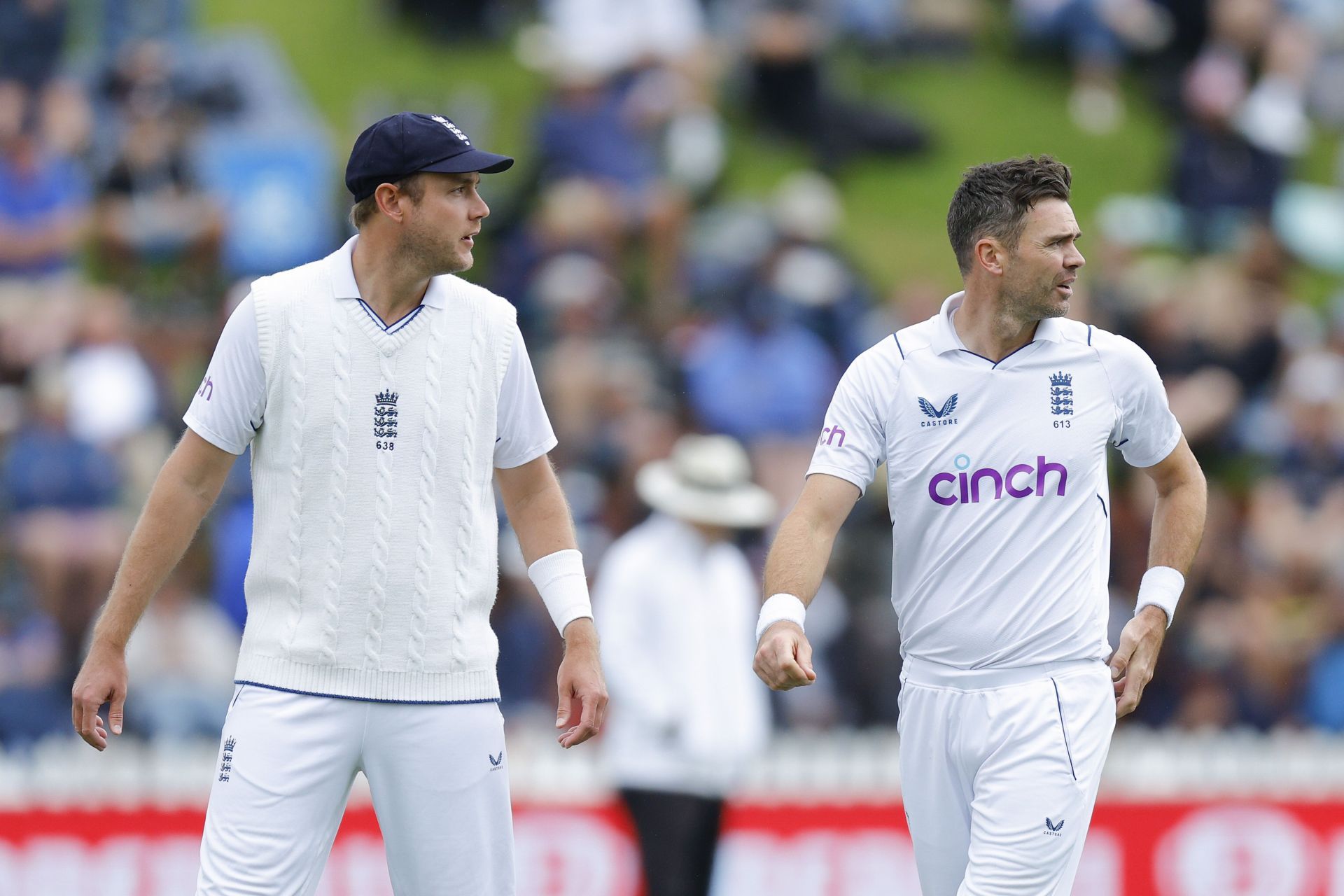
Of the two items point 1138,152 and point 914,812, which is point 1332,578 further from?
point 914,812

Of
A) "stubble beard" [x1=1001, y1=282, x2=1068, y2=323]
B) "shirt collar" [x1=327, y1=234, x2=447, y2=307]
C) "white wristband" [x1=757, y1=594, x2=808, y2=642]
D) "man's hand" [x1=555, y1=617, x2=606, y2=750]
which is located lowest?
"man's hand" [x1=555, y1=617, x2=606, y2=750]

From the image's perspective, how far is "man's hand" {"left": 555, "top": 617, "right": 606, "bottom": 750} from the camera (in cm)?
482

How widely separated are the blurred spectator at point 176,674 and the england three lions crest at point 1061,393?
21.4 feet

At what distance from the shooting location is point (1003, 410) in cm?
507

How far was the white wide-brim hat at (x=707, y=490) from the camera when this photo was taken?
867 centimetres

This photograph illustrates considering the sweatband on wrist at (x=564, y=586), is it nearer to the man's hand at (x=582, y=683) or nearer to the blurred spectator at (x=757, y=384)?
the man's hand at (x=582, y=683)

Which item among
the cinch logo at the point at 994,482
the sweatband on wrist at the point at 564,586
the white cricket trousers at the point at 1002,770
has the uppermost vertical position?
the cinch logo at the point at 994,482

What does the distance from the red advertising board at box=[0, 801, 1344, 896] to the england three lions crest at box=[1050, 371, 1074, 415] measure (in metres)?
4.14

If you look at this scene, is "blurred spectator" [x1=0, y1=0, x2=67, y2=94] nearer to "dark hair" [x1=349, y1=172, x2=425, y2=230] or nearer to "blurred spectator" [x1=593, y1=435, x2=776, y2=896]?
"blurred spectator" [x1=593, y1=435, x2=776, y2=896]

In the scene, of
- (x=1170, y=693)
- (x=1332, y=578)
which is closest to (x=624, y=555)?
(x=1170, y=693)

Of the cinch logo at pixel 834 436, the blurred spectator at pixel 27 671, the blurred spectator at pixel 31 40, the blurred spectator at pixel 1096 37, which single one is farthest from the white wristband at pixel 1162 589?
the blurred spectator at pixel 1096 37

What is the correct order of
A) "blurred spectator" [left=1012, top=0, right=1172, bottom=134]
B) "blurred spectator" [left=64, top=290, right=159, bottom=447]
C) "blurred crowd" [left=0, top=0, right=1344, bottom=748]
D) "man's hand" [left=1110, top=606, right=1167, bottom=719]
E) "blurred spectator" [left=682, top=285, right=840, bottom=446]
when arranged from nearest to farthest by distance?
"man's hand" [left=1110, top=606, right=1167, bottom=719]
"blurred crowd" [left=0, top=0, right=1344, bottom=748]
"blurred spectator" [left=64, top=290, right=159, bottom=447]
"blurred spectator" [left=682, top=285, right=840, bottom=446]
"blurred spectator" [left=1012, top=0, right=1172, bottom=134]

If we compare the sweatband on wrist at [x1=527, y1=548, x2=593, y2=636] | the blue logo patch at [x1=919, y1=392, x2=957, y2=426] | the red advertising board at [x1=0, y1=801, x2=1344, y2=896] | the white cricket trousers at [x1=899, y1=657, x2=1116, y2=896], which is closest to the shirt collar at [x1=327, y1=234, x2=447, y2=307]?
the sweatband on wrist at [x1=527, y1=548, x2=593, y2=636]

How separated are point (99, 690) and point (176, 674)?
19.2 ft
